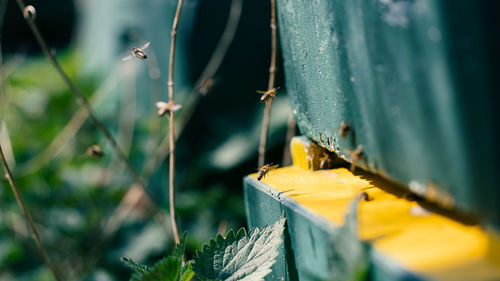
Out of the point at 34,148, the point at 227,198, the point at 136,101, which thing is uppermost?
the point at 136,101

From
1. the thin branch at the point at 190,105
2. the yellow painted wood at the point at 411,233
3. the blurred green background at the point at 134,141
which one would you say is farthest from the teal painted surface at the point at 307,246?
the thin branch at the point at 190,105

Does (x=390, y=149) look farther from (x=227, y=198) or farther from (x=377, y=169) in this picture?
(x=227, y=198)

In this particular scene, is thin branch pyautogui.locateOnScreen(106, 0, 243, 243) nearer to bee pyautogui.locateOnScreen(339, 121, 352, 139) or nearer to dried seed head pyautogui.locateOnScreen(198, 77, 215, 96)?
dried seed head pyautogui.locateOnScreen(198, 77, 215, 96)

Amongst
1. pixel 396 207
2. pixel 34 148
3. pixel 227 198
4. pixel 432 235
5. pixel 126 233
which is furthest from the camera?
pixel 34 148

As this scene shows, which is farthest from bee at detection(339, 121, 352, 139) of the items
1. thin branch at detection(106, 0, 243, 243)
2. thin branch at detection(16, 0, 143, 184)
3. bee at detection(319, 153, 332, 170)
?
thin branch at detection(106, 0, 243, 243)

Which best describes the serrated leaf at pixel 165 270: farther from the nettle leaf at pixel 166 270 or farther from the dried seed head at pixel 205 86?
the dried seed head at pixel 205 86

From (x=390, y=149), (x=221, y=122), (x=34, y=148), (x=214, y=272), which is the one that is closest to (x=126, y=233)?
(x=221, y=122)

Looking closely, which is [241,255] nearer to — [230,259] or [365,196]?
[230,259]
